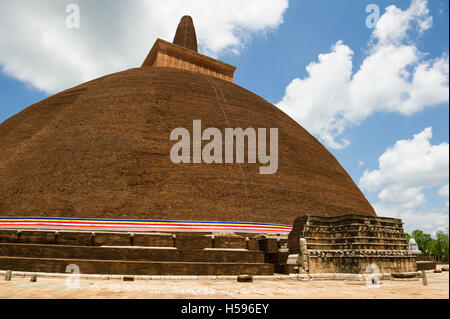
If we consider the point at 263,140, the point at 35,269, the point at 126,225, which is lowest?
the point at 35,269

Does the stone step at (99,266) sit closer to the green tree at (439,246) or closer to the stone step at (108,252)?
the stone step at (108,252)

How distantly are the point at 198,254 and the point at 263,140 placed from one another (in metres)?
9.73

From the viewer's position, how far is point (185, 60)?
27.6 meters

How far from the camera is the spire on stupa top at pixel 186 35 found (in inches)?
1218

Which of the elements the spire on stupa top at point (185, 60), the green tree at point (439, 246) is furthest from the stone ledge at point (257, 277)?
the green tree at point (439, 246)

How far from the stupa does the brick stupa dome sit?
6 centimetres

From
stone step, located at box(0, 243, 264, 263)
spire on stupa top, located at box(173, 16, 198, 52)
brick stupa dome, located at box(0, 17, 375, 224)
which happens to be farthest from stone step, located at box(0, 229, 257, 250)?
spire on stupa top, located at box(173, 16, 198, 52)

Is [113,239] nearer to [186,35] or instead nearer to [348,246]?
[348,246]

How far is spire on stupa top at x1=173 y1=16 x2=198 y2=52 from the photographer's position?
3094 cm

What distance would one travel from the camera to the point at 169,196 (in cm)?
1373

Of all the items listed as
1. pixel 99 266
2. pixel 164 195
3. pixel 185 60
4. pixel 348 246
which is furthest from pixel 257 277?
pixel 185 60

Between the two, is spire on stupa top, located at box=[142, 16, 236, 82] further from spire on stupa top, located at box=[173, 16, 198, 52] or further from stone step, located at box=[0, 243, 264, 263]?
stone step, located at box=[0, 243, 264, 263]
